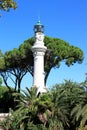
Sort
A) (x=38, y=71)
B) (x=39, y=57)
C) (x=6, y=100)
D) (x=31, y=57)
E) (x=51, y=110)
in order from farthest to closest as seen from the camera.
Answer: (x=6, y=100)
(x=31, y=57)
(x=39, y=57)
(x=38, y=71)
(x=51, y=110)

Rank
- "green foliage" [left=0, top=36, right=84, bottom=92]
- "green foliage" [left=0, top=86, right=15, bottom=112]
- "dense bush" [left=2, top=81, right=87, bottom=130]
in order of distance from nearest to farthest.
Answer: "dense bush" [left=2, top=81, right=87, bottom=130] < "green foliage" [left=0, top=36, right=84, bottom=92] < "green foliage" [left=0, top=86, right=15, bottom=112]

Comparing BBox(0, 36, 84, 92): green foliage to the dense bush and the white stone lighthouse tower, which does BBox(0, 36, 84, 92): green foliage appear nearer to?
the white stone lighthouse tower

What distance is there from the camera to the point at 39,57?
49000mm

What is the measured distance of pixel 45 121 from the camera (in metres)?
37.0

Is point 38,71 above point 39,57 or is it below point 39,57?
below

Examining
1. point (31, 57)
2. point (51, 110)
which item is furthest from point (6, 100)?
point (51, 110)

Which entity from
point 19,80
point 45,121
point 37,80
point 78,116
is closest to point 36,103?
point 45,121

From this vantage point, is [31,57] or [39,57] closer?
[39,57]

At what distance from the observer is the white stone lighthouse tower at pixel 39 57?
1897 inches

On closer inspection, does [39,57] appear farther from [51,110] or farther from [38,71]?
[51,110]

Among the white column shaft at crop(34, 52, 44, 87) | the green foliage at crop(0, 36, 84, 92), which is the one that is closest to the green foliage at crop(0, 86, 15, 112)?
the green foliage at crop(0, 36, 84, 92)

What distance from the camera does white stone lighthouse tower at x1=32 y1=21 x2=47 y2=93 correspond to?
48.2 m

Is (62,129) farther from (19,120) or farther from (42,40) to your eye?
(42,40)

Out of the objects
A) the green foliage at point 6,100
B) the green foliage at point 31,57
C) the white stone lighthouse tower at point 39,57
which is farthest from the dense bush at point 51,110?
the green foliage at point 6,100
